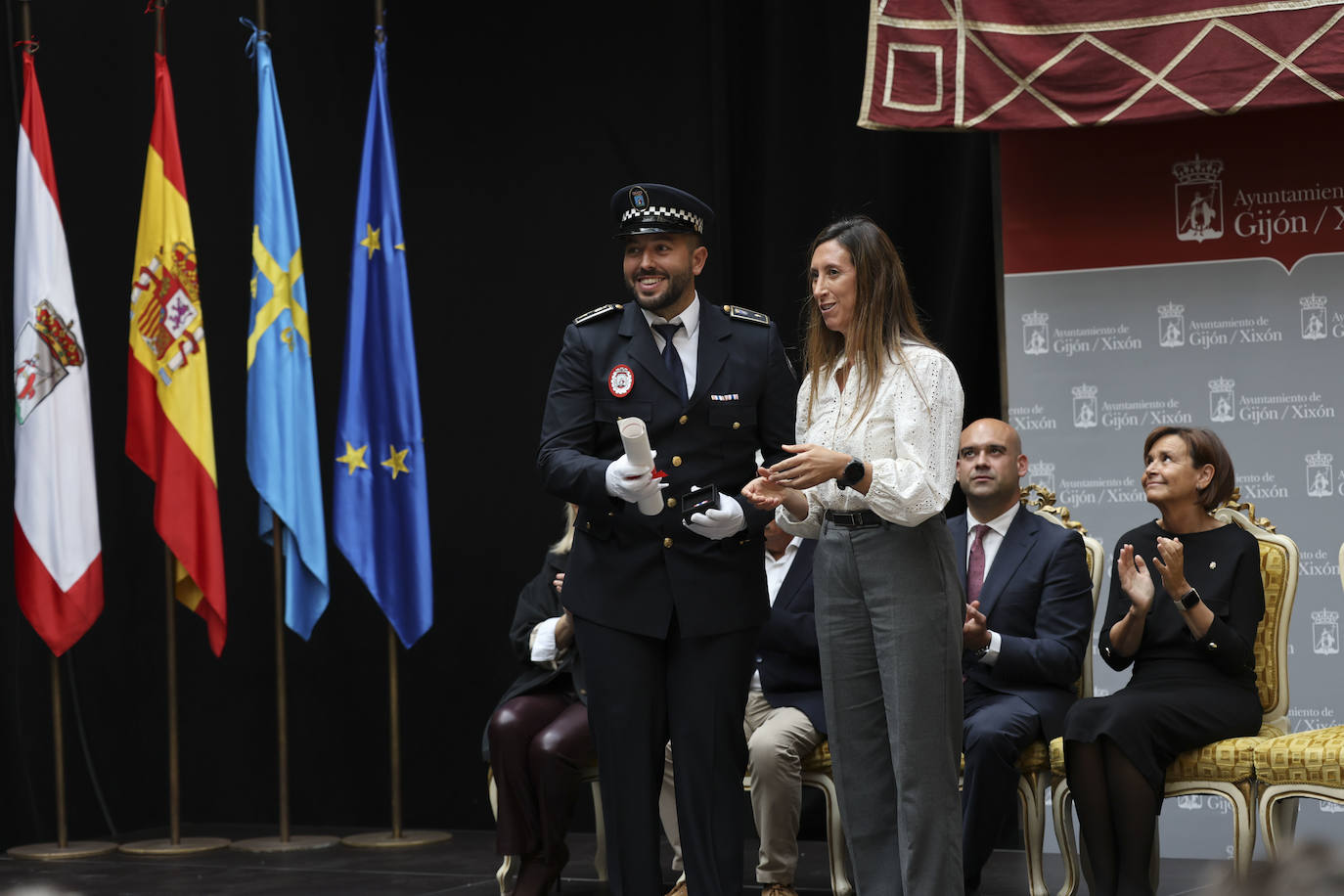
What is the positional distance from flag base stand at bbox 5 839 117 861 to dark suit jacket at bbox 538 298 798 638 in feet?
9.50

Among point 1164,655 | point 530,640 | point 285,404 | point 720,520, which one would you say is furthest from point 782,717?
point 285,404

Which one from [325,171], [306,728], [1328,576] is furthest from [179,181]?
[1328,576]

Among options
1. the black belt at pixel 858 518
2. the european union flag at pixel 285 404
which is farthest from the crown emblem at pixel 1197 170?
the european union flag at pixel 285 404

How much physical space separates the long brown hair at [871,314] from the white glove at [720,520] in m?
0.28

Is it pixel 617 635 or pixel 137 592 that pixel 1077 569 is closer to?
pixel 617 635

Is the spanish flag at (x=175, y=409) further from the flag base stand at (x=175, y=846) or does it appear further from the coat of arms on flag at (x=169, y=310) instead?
the flag base stand at (x=175, y=846)

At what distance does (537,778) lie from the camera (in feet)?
13.6

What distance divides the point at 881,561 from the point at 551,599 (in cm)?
182

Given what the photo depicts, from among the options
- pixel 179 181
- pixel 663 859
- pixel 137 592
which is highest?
pixel 179 181

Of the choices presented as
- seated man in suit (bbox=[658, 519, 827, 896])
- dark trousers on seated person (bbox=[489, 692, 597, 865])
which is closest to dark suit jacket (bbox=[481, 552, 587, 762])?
dark trousers on seated person (bbox=[489, 692, 597, 865])

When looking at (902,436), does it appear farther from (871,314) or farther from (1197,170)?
(1197,170)

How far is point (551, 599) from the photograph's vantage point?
453 centimetres

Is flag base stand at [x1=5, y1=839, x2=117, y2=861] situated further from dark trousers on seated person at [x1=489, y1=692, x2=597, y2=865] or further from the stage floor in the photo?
dark trousers on seated person at [x1=489, y1=692, x2=597, y2=865]

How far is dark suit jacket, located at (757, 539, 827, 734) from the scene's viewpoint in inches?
163
